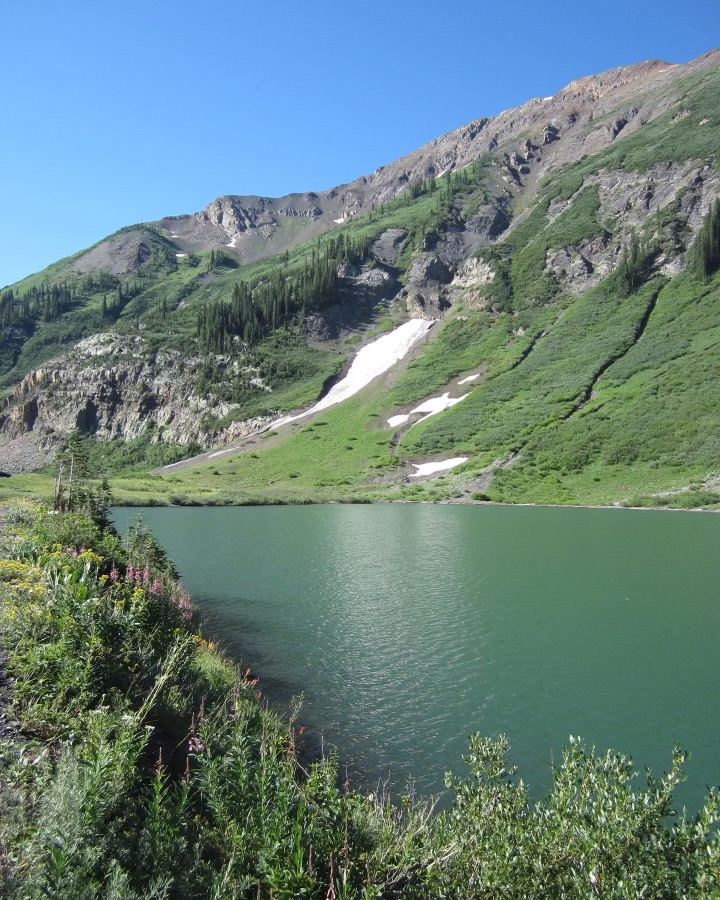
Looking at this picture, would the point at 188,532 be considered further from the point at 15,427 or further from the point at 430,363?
the point at 15,427

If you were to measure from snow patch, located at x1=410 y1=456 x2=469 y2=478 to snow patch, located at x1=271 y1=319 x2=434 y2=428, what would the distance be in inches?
1492

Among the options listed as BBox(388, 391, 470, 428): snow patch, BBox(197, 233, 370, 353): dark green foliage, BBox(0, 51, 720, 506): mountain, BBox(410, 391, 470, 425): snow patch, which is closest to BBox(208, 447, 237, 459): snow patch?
BBox(0, 51, 720, 506): mountain

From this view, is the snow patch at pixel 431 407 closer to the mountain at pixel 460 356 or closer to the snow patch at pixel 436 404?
the snow patch at pixel 436 404

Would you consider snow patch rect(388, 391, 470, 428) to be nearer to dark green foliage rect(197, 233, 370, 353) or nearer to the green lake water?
dark green foliage rect(197, 233, 370, 353)

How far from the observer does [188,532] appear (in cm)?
3972

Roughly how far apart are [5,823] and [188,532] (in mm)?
37429

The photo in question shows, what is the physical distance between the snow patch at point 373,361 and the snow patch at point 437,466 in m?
37.9

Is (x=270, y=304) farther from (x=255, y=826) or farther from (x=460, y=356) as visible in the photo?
(x=255, y=826)

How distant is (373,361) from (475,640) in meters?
115

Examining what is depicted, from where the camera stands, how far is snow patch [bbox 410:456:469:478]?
75.4m

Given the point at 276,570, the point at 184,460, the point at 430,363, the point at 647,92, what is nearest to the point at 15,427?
the point at 184,460

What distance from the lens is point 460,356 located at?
117688 mm

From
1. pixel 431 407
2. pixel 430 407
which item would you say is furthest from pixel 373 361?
pixel 431 407

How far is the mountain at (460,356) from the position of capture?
69750 mm
